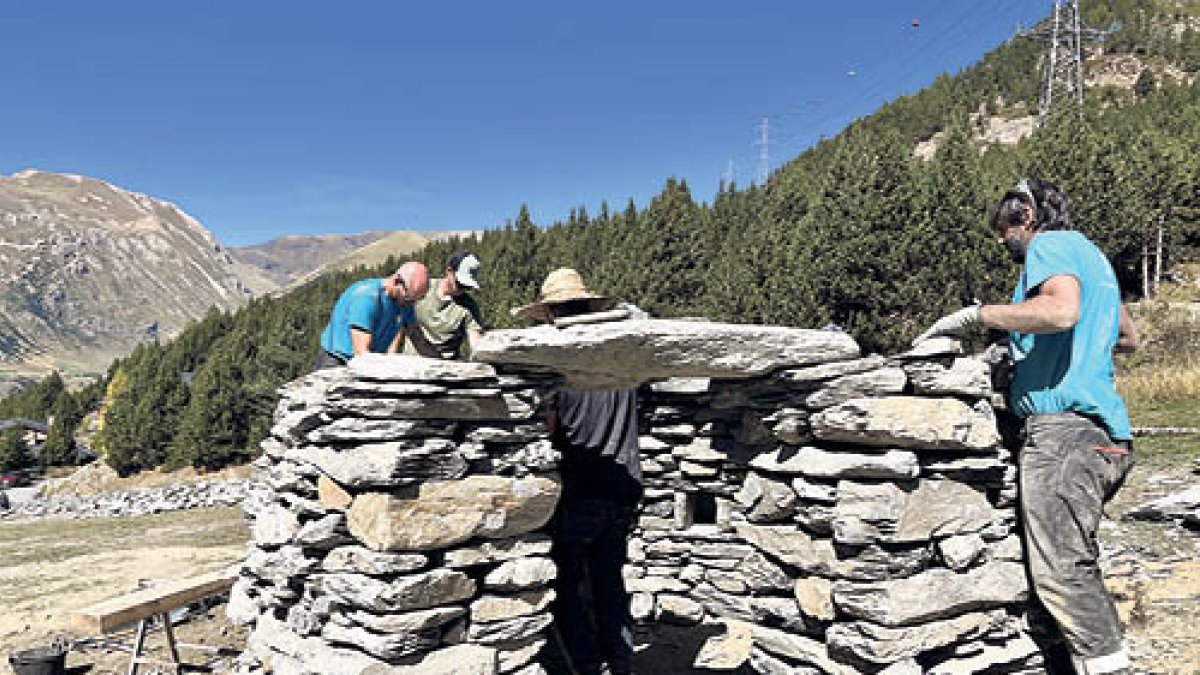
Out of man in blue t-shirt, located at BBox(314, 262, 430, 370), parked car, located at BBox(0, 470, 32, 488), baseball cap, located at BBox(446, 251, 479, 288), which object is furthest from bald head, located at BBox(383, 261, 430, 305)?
parked car, located at BBox(0, 470, 32, 488)

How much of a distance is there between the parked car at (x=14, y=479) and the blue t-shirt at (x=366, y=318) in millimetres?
43571

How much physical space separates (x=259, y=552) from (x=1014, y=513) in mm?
4809

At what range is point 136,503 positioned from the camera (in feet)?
75.2

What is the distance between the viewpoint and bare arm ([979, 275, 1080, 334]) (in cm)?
319

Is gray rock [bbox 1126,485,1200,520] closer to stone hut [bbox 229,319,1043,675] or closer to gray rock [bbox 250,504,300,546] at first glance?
stone hut [bbox 229,319,1043,675]

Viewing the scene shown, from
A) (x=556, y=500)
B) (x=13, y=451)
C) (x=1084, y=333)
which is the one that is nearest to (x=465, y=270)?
(x=556, y=500)

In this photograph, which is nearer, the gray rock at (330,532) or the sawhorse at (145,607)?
the gray rock at (330,532)

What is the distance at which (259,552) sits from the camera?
4637mm

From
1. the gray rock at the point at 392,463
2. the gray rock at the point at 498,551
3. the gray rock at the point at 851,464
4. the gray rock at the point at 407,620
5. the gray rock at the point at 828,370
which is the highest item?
the gray rock at the point at 828,370

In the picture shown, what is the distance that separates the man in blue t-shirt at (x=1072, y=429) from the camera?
3285mm

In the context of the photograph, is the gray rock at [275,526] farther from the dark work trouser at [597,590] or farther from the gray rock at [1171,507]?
the gray rock at [1171,507]

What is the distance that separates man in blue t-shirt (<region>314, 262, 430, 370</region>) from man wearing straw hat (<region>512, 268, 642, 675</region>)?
772 mm

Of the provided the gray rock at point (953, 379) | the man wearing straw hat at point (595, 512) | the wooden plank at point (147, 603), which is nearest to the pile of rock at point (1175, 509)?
the gray rock at point (953, 379)

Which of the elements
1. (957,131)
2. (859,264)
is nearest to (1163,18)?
(957,131)
